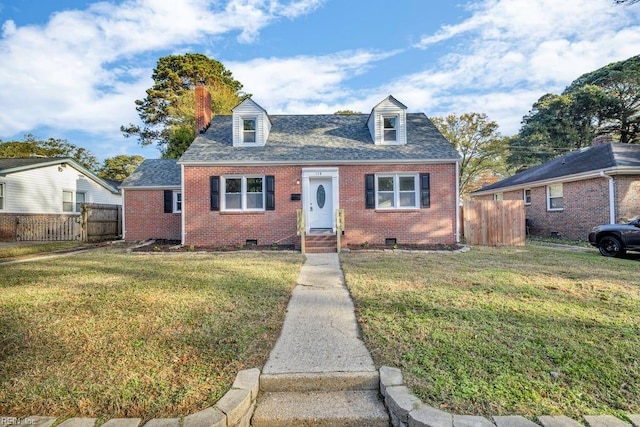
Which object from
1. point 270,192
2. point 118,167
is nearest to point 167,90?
point 118,167

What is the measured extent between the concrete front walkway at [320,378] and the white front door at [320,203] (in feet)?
24.8

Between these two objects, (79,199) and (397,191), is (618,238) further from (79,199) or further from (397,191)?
(79,199)

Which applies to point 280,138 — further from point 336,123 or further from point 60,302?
point 60,302

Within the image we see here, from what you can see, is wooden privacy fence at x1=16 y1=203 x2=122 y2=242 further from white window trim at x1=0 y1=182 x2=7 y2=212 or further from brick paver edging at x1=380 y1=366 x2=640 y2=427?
brick paver edging at x1=380 y1=366 x2=640 y2=427

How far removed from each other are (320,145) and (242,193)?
3604 mm

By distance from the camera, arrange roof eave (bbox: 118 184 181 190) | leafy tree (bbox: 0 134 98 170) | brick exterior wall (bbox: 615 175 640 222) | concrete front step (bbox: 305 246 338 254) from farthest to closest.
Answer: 1. leafy tree (bbox: 0 134 98 170)
2. roof eave (bbox: 118 184 181 190)
3. brick exterior wall (bbox: 615 175 640 222)
4. concrete front step (bbox: 305 246 338 254)

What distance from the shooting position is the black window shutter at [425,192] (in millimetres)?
11320

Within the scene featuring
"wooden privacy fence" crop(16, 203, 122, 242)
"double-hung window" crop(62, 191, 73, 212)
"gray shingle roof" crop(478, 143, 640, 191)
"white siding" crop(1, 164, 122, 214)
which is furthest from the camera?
"double-hung window" crop(62, 191, 73, 212)

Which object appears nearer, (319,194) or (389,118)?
(319,194)

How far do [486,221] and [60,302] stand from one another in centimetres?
1245

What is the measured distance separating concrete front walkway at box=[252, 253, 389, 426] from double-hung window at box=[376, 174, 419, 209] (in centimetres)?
795

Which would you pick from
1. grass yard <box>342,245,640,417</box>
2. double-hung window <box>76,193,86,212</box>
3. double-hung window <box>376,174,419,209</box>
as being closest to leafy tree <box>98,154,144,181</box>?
double-hung window <box>76,193,86,212</box>

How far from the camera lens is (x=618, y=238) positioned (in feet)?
29.1

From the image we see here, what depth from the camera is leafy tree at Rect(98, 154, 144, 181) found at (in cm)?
3459
